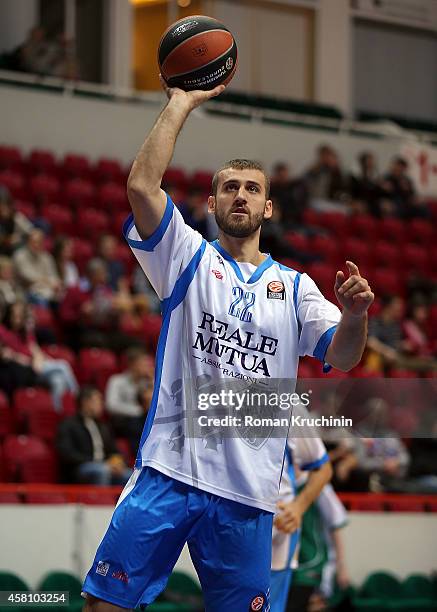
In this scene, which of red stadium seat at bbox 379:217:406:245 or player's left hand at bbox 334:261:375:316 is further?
red stadium seat at bbox 379:217:406:245

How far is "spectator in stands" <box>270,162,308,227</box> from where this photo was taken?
16828 mm

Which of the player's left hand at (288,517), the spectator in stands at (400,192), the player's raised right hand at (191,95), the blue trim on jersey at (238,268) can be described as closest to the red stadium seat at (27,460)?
the player's left hand at (288,517)

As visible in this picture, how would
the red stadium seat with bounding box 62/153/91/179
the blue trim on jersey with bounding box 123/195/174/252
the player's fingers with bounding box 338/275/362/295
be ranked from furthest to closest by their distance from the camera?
the red stadium seat with bounding box 62/153/91/179, the blue trim on jersey with bounding box 123/195/174/252, the player's fingers with bounding box 338/275/362/295

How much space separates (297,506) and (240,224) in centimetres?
205

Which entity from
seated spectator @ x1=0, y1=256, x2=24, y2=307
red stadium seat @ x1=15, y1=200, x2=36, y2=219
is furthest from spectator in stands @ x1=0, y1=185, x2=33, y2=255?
red stadium seat @ x1=15, y1=200, x2=36, y2=219

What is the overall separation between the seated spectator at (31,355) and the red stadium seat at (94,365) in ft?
0.69

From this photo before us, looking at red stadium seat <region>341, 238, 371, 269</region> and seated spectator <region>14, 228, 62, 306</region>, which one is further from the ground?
red stadium seat <region>341, 238, 371, 269</region>

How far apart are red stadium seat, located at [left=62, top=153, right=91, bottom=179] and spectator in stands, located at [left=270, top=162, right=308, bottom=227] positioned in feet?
8.35

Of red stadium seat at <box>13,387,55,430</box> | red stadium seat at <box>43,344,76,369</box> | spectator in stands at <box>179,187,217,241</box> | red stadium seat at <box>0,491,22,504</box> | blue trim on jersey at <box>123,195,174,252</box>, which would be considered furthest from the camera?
spectator in stands at <box>179,187,217,241</box>

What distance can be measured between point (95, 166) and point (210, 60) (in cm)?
1244

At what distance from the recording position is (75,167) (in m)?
16.2

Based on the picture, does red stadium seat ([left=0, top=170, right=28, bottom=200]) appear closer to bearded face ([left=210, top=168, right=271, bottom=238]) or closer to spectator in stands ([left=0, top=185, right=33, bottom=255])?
spectator in stands ([left=0, top=185, right=33, bottom=255])

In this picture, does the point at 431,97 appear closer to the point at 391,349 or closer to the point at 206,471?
the point at 391,349

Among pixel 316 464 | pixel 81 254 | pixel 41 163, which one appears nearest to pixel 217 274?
pixel 316 464
